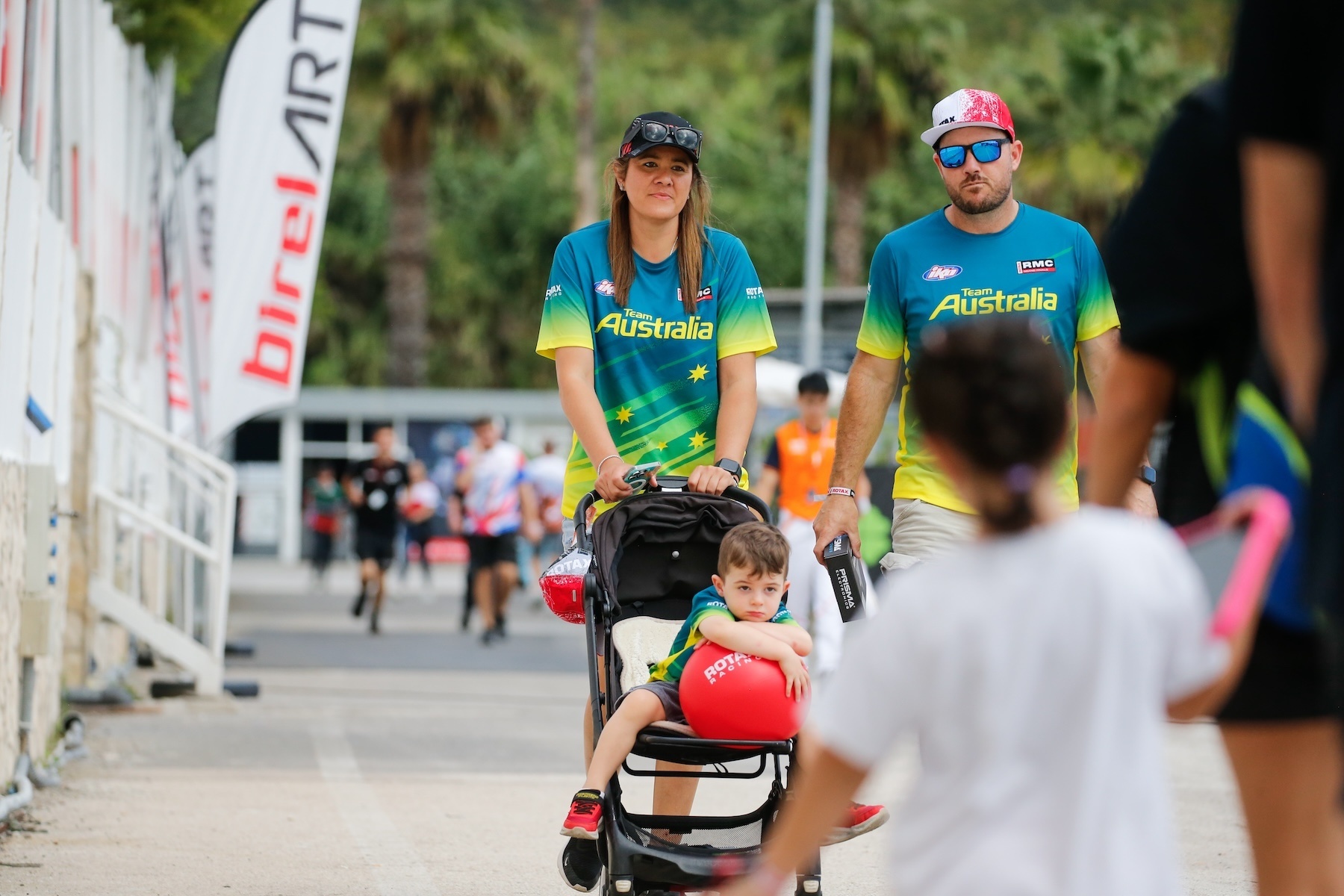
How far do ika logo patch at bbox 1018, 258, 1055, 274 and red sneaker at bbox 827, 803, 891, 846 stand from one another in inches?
61.6

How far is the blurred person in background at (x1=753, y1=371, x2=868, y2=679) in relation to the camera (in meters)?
11.9

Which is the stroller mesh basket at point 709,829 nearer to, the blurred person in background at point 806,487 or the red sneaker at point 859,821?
the red sneaker at point 859,821

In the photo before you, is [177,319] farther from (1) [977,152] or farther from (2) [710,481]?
(1) [977,152]

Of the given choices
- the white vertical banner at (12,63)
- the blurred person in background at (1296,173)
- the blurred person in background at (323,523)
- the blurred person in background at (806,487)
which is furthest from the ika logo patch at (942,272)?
the blurred person in background at (323,523)

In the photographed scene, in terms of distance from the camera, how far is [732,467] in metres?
5.20

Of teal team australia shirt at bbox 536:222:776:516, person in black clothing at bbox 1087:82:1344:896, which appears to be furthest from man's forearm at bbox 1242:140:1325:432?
teal team australia shirt at bbox 536:222:776:516

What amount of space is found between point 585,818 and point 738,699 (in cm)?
48

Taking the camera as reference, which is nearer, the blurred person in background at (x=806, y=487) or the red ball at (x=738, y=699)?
the red ball at (x=738, y=699)

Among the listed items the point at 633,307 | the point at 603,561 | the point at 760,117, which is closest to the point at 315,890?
the point at 603,561

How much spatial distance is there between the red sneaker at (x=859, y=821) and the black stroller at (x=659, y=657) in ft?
0.49

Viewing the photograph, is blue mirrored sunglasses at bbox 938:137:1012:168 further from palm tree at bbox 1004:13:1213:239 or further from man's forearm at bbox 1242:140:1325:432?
palm tree at bbox 1004:13:1213:239

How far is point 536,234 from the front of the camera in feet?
153

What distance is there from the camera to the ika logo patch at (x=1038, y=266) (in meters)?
5.16

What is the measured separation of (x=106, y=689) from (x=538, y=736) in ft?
8.32
